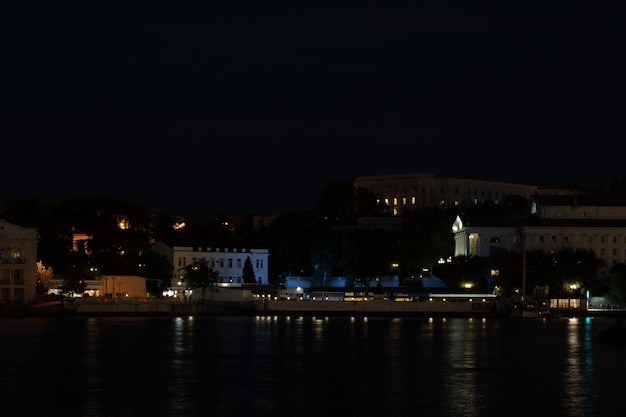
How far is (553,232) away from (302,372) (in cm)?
7983

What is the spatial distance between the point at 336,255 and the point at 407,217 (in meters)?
8.86

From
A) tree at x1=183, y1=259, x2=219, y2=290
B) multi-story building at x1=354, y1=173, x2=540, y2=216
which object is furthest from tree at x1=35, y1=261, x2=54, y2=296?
multi-story building at x1=354, y1=173, x2=540, y2=216

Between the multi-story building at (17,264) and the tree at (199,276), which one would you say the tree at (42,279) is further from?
the tree at (199,276)

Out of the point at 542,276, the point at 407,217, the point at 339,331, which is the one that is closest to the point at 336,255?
the point at 407,217

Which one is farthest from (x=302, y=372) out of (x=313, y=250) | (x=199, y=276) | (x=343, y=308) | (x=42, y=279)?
(x=313, y=250)

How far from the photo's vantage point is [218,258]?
420ft

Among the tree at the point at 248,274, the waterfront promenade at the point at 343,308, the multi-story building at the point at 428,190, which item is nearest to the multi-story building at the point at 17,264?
the waterfront promenade at the point at 343,308

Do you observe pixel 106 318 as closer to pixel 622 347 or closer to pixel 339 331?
pixel 339 331

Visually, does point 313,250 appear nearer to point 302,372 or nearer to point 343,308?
point 343,308

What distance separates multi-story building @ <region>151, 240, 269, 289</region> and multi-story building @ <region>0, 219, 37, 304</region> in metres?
Answer: 24.9

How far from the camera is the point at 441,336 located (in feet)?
231

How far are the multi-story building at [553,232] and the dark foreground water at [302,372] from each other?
47796 mm

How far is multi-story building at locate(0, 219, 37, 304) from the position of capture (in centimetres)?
9666

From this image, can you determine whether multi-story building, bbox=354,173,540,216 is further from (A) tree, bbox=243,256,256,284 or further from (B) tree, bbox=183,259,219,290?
(B) tree, bbox=183,259,219,290
